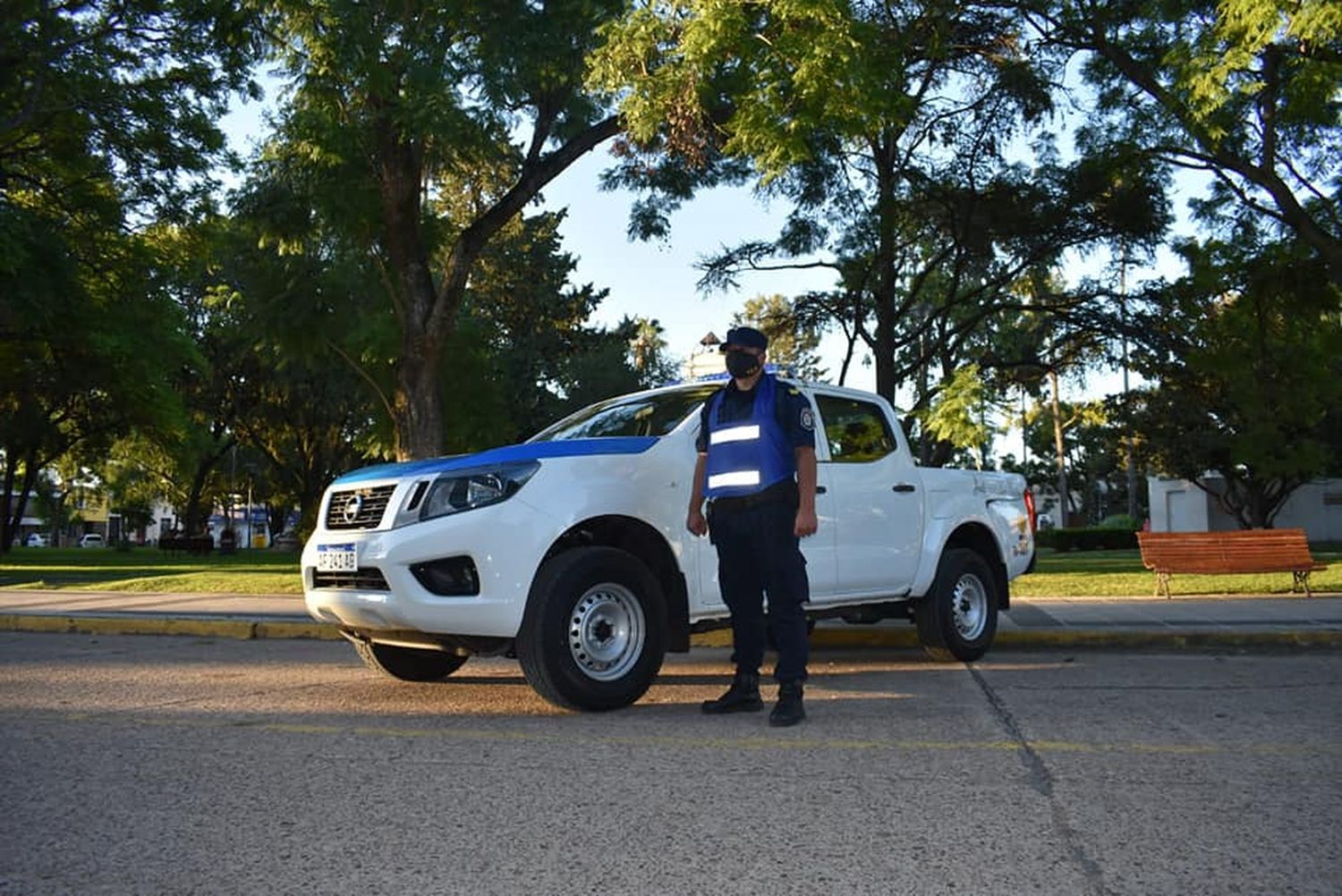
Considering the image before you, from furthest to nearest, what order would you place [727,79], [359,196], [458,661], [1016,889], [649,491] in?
1. [359,196]
2. [727,79]
3. [458,661]
4. [649,491]
5. [1016,889]

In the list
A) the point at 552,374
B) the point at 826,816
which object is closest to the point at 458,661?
the point at 826,816

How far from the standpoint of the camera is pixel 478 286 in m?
45.6

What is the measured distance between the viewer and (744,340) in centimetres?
598

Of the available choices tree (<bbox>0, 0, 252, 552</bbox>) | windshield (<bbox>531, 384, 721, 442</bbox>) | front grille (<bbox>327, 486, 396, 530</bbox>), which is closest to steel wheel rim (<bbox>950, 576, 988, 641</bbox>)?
windshield (<bbox>531, 384, 721, 442</bbox>)

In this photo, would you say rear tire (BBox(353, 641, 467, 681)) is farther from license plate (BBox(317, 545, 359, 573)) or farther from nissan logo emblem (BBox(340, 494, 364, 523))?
nissan logo emblem (BBox(340, 494, 364, 523))

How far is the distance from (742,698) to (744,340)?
193 centimetres

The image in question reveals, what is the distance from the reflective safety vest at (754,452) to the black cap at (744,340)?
177 millimetres

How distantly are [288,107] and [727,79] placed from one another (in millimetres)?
6779

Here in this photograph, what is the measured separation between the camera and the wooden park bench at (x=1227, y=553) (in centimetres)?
1338

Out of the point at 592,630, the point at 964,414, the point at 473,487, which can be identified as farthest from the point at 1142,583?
the point at 473,487

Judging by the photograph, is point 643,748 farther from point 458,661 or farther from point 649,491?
point 458,661

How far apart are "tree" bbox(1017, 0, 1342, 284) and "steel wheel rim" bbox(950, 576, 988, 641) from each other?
6.59 metres

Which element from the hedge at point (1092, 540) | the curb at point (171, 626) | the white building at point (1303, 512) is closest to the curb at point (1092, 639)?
the curb at point (171, 626)

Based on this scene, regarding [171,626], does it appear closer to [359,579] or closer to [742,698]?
[359,579]
